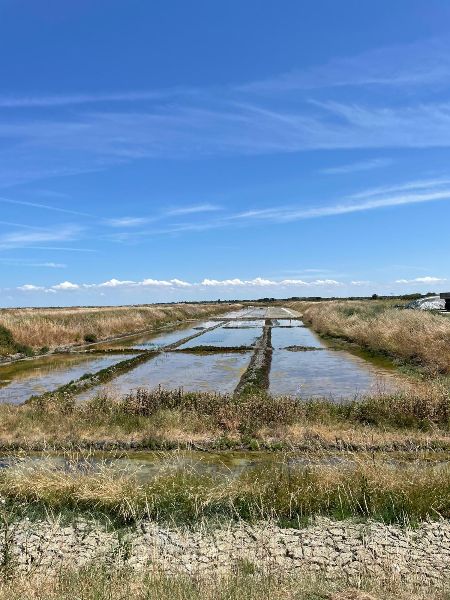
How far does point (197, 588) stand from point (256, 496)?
2.15m

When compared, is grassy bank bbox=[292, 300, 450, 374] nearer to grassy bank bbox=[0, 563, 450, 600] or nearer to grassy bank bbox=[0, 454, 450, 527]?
grassy bank bbox=[0, 454, 450, 527]

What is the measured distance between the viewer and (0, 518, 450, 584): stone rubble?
16.2ft

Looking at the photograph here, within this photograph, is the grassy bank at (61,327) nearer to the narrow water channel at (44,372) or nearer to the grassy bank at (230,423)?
the narrow water channel at (44,372)

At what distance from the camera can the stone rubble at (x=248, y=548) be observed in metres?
4.94

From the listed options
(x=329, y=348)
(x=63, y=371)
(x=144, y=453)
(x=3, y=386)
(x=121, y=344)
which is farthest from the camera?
(x=121, y=344)

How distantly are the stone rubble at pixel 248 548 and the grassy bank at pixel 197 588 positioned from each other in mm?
260

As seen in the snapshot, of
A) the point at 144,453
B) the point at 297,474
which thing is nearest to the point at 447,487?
the point at 297,474

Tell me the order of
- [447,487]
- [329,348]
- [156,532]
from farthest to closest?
1. [329,348]
2. [447,487]
3. [156,532]

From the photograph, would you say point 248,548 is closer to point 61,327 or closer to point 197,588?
point 197,588

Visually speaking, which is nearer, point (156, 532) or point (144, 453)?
point (156, 532)

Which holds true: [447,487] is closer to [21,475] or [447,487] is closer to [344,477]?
[344,477]

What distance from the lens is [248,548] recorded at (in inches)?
208

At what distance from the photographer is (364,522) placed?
598 centimetres

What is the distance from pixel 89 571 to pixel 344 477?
354 cm
